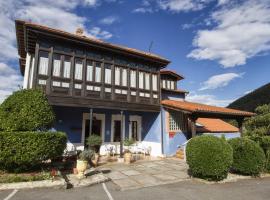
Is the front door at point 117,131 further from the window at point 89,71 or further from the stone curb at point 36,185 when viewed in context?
the stone curb at point 36,185

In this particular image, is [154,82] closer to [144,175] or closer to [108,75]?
[108,75]

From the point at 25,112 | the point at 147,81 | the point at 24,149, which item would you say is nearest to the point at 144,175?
the point at 24,149

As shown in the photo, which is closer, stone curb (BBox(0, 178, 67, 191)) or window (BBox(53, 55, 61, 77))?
stone curb (BBox(0, 178, 67, 191))

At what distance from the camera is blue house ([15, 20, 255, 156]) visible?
Result: 1177cm

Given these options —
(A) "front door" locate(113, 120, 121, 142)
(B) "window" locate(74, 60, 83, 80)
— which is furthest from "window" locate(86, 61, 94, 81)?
(A) "front door" locate(113, 120, 121, 142)

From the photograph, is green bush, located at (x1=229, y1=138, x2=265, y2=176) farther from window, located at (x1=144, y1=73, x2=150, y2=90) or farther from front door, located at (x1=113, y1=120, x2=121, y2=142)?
front door, located at (x1=113, y1=120, x2=121, y2=142)

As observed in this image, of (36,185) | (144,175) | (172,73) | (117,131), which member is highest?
(172,73)

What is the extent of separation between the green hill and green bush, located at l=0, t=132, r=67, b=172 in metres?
36.5

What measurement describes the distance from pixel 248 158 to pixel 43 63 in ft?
37.3

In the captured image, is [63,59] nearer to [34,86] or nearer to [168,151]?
[34,86]

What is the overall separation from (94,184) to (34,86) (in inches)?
237

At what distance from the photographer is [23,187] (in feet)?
23.6

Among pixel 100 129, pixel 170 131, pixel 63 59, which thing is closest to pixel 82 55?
pixel 63 59

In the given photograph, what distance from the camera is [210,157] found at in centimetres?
881
